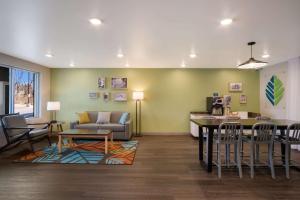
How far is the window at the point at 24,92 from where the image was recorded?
5.63 m

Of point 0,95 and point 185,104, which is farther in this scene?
point 185,104

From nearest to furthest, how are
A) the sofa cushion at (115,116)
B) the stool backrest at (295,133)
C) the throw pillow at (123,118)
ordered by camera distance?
the stool backrest at (295,133) → the throw pillow at (123,118) → the sofa cushion at (115,116)

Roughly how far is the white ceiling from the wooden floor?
245 cm

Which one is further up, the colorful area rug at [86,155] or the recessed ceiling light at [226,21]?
the recessed ceiling light at [226,21]

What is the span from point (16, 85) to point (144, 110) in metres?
4.04

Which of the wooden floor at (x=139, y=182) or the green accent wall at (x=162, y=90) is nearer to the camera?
the wooden floor at (x=139, y=182)

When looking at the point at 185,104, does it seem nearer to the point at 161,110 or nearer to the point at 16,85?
the point at 161,110

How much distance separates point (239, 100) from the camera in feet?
24.0

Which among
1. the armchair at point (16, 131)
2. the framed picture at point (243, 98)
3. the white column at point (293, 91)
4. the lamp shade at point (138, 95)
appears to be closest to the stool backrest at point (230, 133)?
the white column at point (293, 91)

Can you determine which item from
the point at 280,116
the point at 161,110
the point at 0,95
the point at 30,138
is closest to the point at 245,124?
the point at 280,116

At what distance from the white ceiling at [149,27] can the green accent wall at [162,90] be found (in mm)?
2257

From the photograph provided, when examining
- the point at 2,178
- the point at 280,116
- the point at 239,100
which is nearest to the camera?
the point at 2,178

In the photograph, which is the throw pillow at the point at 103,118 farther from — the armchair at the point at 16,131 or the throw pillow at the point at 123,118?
the armchair at the point at 16,131

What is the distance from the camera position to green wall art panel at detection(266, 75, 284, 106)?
6.11m
